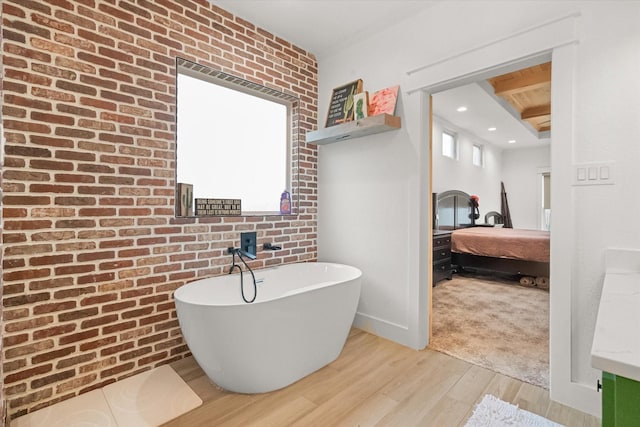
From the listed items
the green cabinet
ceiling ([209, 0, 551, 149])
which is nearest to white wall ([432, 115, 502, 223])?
ceiling ([209, 0, 551, 149])

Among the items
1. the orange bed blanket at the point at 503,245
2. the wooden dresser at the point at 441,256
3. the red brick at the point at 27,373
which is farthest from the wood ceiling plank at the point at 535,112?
the red brick at the point at 27,373

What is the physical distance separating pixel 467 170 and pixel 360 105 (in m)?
4.63

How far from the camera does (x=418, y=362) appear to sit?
2184mm

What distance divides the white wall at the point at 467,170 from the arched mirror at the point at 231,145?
3.15 meters

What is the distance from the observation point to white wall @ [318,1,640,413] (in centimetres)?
157

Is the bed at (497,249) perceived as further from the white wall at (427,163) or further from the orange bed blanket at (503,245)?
the white wall at (427,163)

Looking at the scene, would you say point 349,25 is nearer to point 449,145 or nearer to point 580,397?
point 580,397

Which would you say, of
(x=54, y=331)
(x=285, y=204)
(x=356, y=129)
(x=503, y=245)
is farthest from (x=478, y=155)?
(x=54, y=331)

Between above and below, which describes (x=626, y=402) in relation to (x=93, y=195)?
below

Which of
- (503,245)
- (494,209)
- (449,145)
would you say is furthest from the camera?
(494,209)

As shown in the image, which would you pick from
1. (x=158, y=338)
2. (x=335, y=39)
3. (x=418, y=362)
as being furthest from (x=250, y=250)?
(x=335, y=39)

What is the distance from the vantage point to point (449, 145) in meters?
5.90

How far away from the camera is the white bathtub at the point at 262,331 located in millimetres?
1643

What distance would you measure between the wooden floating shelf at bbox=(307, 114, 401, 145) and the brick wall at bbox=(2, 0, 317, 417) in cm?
101
